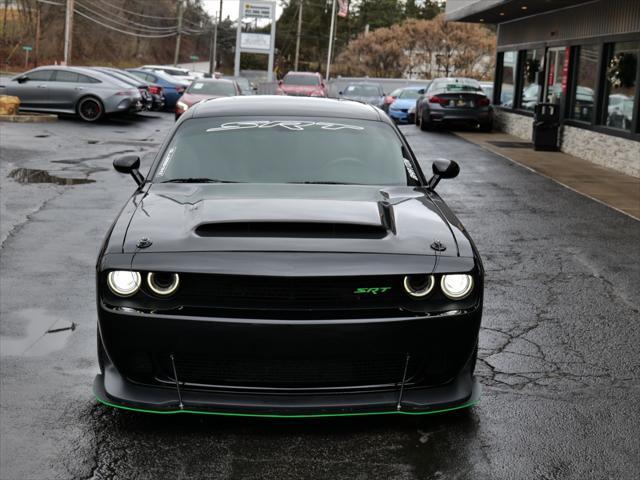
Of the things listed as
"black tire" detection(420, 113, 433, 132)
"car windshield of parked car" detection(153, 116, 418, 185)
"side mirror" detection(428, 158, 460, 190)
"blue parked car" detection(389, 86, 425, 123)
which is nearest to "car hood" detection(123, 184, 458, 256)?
"car windshield of parked car" detection(153, 116, 418, 185)

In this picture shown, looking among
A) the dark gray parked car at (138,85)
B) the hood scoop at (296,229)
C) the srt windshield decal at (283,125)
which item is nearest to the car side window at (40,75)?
the dark gray parked car at (138,85)

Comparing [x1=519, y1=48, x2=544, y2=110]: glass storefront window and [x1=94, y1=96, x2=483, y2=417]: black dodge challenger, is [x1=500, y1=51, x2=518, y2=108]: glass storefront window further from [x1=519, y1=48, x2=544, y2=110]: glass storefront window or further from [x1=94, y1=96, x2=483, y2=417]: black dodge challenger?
[x1=94, y1=96, x2=483, y2=417]: black dodge challenger

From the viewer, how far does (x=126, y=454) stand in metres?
4.09

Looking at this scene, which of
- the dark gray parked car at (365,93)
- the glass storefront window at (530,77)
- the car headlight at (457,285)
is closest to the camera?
the car headlight at (457,285)

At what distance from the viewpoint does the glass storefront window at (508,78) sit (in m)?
28.0

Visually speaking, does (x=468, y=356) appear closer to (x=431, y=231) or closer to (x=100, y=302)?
(x=431, y=231)

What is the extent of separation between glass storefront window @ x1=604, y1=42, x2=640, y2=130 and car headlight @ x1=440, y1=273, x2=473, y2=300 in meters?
14.0

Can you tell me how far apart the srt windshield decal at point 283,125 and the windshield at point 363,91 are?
28401mm

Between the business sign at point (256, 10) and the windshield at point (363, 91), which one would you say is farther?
the business sign at point (256, 10)

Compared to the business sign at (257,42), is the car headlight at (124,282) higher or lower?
lower

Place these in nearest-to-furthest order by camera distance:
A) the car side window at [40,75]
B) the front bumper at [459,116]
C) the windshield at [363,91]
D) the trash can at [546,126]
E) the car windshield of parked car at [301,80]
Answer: the trash can at [546,126] < the car side window at [40,75] < the front bumper at [459,116] < the car windshield of parked car at [301,80] < the windshield at [363,91]

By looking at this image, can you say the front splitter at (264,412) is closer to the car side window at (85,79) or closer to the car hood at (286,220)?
the car hood at (286,220)

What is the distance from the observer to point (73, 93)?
85.7 ft

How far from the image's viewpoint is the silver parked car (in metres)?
26.1
